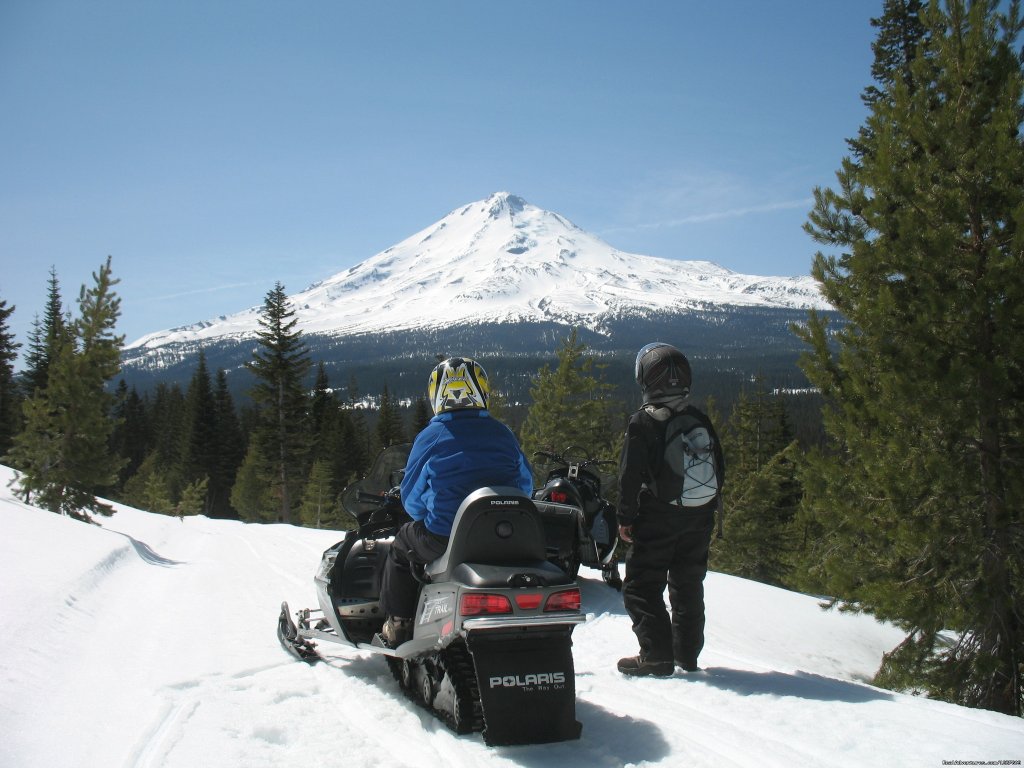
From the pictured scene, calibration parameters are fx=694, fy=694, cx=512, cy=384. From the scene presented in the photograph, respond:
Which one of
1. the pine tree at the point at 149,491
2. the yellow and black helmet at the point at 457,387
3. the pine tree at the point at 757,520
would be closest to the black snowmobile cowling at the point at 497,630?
the yellow and black helmet at the point at 457,387

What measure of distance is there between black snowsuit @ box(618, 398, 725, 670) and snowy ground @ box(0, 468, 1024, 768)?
29cm

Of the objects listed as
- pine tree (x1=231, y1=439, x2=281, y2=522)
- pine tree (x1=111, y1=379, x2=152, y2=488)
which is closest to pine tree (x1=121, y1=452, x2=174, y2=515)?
pine tree (x1=231, y1=439, x2=281, y2=522)

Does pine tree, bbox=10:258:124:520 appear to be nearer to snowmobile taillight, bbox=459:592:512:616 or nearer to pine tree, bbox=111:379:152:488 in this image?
snowmobile taillight, bbox=459:592:512:616

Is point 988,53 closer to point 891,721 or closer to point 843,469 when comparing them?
point 843,469

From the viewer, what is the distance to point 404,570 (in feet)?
14.0

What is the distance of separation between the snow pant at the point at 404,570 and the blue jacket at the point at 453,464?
0.11 meters

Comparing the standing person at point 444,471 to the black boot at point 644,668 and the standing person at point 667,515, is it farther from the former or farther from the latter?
the black boot at point 644,668

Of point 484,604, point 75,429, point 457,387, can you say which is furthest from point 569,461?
→ point 75,429

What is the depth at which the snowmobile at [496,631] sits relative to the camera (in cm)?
334

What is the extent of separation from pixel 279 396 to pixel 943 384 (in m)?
32.2

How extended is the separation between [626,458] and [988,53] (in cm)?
604

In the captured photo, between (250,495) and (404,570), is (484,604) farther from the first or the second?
(250,495)

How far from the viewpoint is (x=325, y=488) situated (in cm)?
4056

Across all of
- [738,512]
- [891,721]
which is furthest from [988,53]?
[738,512]
